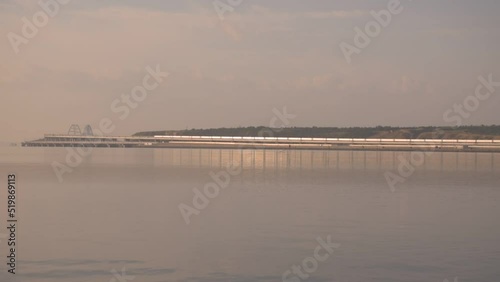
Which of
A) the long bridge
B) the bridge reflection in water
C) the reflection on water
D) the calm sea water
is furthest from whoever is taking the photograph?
the long bridge

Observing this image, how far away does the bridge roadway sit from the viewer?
128625mm

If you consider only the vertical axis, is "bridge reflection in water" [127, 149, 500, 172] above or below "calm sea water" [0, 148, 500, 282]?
above

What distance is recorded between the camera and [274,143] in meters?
146

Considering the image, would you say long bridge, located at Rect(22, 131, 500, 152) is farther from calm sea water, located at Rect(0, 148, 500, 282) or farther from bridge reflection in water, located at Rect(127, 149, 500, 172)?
calm sea water, located at Rect(0, 148, 500, 282)

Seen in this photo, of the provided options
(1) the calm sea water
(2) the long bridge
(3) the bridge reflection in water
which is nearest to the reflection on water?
(3) the bridge reflection in water

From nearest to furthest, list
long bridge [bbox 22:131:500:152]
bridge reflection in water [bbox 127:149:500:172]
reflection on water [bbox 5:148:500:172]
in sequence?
bridge reflection in water [bbox 127:149:500:172]
reflection on water [bbox 5:148:500:172]
long bridge [bbox 22:131:500:152]

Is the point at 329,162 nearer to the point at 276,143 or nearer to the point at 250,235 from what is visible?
the point at 250,235

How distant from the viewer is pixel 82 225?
1841 centimetres

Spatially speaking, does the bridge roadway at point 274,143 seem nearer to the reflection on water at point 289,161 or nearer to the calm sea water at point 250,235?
the reflection on water at point 289,161

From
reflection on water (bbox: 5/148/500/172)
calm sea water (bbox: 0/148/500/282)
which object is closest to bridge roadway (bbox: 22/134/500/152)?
reflection on water (bbox: 5/148/500/172)

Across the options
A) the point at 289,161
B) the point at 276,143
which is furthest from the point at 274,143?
the point at 289,161

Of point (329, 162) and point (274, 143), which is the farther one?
point (274, 143)

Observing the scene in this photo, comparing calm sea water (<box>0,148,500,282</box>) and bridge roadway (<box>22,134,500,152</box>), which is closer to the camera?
calm sea water (<box>0,148,500,282</box>)

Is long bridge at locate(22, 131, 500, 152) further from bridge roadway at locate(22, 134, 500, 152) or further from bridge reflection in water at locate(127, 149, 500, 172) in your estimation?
bridge reflection in water at locate(127, 149, 500, 172)
